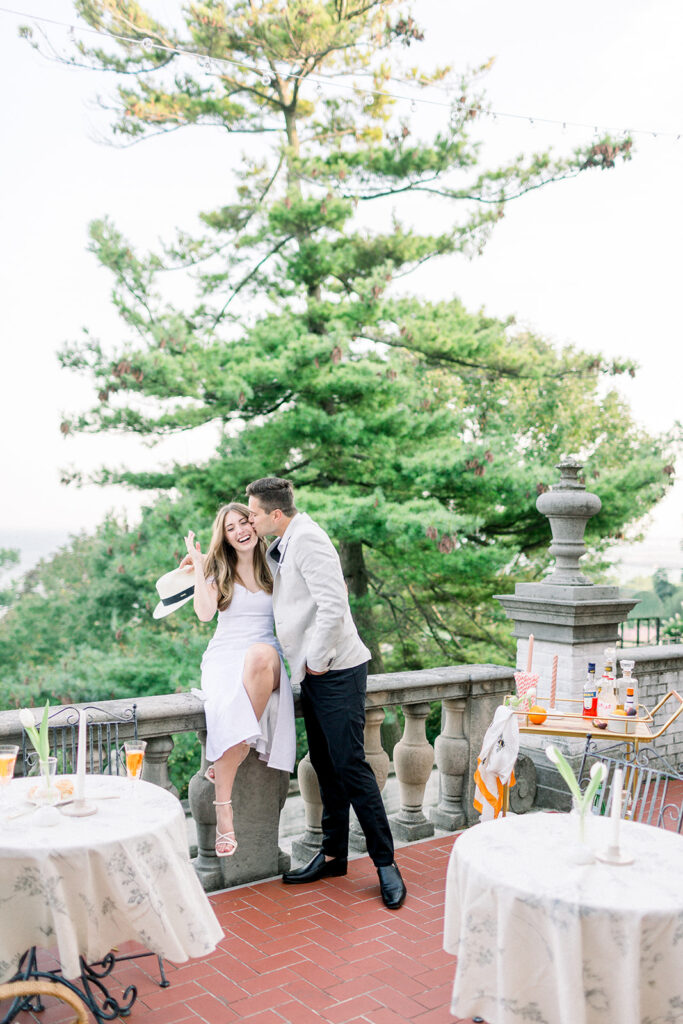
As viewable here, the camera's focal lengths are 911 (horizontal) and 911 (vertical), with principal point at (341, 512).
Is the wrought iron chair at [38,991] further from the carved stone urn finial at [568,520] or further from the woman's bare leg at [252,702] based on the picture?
the carved stone urn finial at [568,520]

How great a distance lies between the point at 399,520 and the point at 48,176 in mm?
10313

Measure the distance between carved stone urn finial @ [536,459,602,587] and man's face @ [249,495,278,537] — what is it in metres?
2.14

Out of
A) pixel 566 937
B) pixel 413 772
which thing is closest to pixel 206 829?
pixel 413 772

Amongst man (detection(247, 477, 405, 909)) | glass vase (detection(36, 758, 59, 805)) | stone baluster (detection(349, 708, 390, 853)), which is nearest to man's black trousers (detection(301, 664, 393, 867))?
man (detection(247, 477, 405, 909))

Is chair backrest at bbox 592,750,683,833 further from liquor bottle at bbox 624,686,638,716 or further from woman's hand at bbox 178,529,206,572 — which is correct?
woman's hand at bbox 178,529,206,572

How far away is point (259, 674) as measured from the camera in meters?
3.76

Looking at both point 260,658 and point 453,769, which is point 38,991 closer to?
point 260,658

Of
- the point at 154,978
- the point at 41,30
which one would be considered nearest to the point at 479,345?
the point at 41,30

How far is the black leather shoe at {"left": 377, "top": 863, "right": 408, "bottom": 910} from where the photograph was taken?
3752 millimetres

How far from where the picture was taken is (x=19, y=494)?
56.4ft

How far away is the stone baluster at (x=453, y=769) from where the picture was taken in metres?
4.79

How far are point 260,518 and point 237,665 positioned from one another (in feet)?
2.04

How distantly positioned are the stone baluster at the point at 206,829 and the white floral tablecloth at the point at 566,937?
1.69 meters

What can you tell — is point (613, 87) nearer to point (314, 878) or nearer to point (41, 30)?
point (41, 30)
